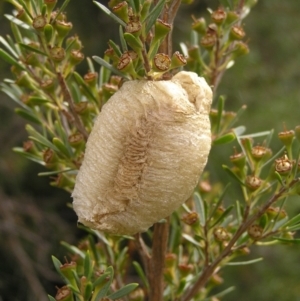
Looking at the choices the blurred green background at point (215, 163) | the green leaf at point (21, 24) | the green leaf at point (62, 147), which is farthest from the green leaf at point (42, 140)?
the blurred green background at point (215, 163)

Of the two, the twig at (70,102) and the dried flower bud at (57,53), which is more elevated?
the dried flower bud at (57,53)

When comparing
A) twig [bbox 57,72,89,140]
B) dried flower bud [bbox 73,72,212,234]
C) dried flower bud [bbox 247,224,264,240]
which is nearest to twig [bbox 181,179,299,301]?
dried flower bud [bbox 247,224,264,240]

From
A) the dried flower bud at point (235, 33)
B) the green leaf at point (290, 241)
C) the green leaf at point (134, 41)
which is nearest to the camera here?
the green leaf at point (134, 41)

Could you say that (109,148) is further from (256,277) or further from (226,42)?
(256,277)

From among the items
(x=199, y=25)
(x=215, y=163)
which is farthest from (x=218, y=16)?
(x=215, y=163)

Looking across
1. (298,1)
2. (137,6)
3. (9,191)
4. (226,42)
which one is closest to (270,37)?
(298,1)

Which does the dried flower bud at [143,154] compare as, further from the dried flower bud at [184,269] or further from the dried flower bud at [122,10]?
the dried flower bud at [184,269]

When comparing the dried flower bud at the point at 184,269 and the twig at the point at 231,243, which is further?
the dried flower bud at the point at 184,269
